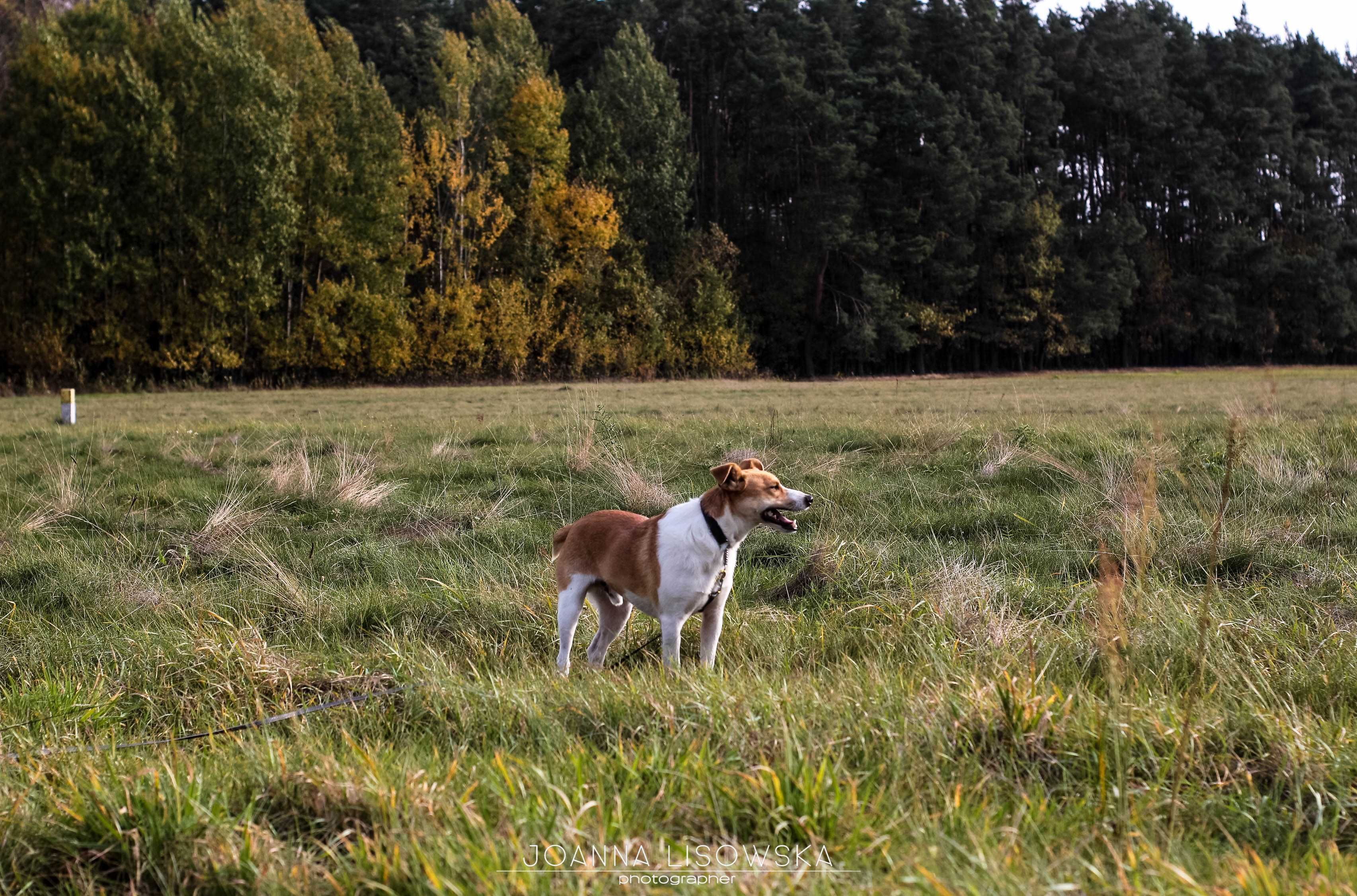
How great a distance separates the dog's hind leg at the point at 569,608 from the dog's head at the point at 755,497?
0.88m

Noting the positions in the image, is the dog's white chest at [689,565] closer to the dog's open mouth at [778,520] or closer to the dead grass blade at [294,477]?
the dog's open mouth at [778,520]

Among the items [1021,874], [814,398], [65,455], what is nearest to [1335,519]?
[1021,874]

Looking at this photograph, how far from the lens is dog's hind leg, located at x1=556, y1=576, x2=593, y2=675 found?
17.4ft

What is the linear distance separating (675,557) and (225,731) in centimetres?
220

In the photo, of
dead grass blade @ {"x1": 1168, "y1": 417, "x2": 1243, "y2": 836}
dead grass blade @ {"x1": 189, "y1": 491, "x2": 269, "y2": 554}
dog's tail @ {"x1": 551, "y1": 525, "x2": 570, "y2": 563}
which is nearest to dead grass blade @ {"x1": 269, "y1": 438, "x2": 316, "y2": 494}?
dead grass blade @ {"x1": 189, "y1": 491, "x2": 269, "y2": 554}

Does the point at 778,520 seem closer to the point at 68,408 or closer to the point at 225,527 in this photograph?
the point at 225,527

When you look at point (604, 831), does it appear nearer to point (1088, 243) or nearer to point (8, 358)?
point (8, 358)

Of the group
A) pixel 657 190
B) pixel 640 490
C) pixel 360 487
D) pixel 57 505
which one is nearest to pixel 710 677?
pixel 640 490

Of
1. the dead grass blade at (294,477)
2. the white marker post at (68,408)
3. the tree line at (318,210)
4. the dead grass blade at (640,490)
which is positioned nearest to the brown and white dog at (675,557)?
the dead grass blade at (640,490)

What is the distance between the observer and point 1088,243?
59688 millimetres

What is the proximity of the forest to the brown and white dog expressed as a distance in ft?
108

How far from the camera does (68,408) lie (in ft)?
56.2

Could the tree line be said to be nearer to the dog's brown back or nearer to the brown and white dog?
the dog's brown back

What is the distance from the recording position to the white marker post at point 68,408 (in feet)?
55.5
